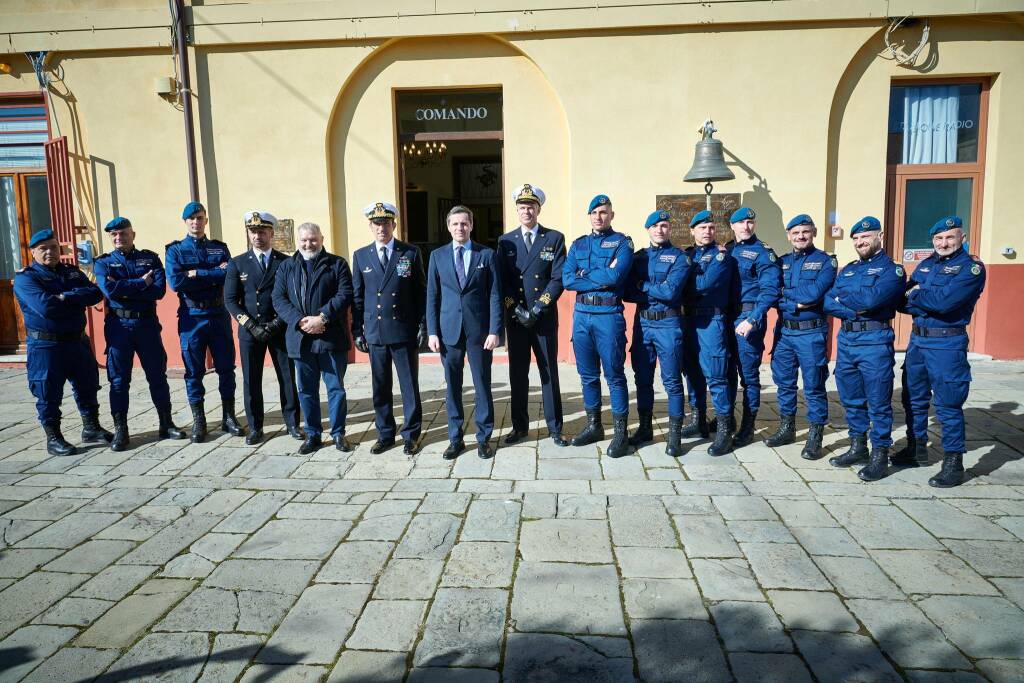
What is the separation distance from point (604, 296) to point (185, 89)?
6.43 m

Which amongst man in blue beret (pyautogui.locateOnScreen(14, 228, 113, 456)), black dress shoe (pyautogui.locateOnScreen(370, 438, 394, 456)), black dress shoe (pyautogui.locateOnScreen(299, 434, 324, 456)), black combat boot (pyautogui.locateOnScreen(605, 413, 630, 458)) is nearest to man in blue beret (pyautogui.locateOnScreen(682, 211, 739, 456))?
black combat boot (pyautogui.locateOnScreen(605, 413, 630, 458))

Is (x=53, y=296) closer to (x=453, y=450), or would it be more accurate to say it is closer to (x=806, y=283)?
(x=453, y=450)

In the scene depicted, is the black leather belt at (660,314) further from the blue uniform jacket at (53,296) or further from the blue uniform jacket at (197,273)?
the blue uniform jacket at (53,296)

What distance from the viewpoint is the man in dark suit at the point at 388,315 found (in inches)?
202

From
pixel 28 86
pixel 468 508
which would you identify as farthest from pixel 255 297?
pixel 28 86

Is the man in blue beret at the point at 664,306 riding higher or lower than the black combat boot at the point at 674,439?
higher

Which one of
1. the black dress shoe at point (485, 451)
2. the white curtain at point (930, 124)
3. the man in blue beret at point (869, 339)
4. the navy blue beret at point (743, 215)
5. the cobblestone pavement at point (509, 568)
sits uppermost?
the white curtain at point (930, 124)

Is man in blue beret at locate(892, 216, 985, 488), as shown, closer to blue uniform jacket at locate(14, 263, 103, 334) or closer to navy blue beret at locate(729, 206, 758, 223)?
navy blue beret at locate(729, 206, 758, 223)

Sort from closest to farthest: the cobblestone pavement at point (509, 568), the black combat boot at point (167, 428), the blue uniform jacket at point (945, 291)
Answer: the cobblestone pavement at point (509, 568), the blue uniform jacket at point (945, 291), the black combat boot at point (167, 428)

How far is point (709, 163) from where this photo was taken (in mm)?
7660

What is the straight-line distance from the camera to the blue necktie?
16.5ft

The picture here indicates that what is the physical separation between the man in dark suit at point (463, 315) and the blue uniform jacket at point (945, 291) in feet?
9.61

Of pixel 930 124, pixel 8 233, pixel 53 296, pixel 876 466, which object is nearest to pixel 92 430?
pixel 53 296

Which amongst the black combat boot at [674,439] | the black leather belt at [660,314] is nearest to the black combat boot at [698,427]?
the black combat boot at [674,439]
